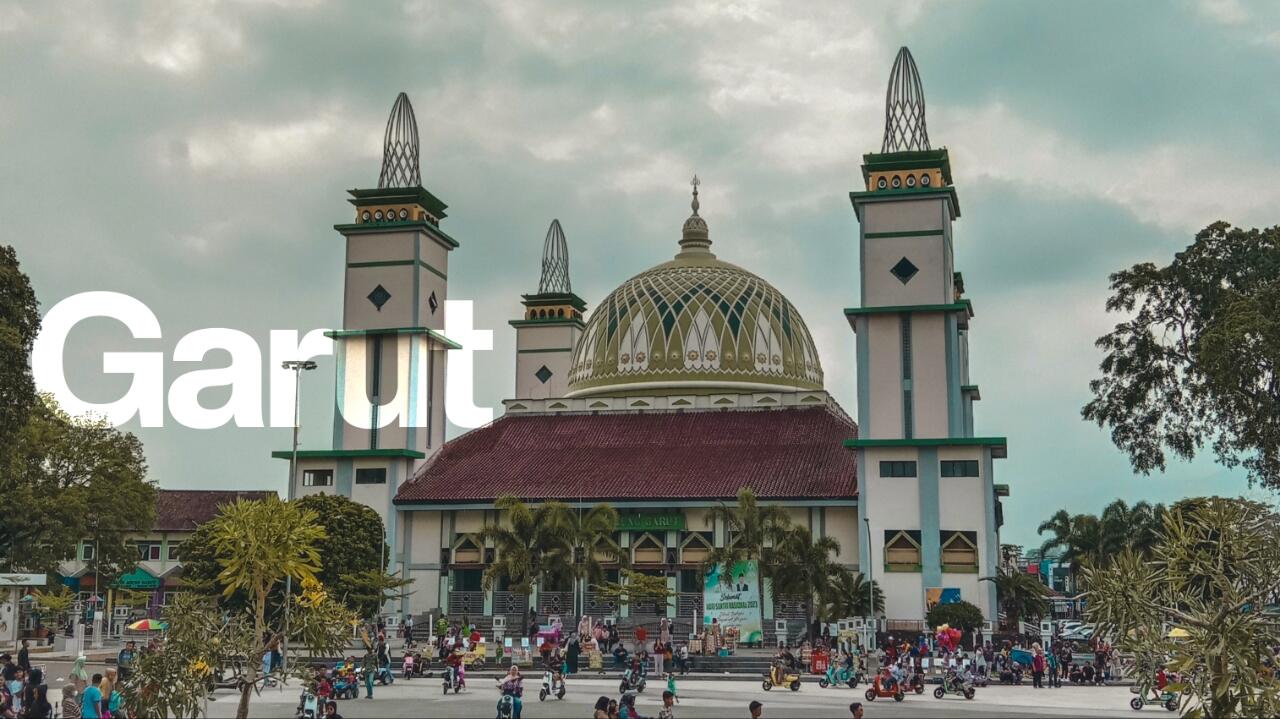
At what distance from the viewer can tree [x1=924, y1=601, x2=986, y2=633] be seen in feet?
172

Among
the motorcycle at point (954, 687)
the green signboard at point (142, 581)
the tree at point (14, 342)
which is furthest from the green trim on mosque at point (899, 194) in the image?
the green signboard at point (142, 581)

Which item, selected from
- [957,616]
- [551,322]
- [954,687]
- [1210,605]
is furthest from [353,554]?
[1210,605]

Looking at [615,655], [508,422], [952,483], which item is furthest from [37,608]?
[952,483]

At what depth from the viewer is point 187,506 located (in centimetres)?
9100

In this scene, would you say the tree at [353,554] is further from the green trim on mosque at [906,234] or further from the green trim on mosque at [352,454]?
the green trim on mosque at [906,234]

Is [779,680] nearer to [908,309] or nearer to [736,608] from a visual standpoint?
[736,608]

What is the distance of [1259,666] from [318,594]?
1336 cm

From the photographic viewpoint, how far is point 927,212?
59469 millimetres

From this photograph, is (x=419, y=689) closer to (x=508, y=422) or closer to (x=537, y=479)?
(x=537, y=479)

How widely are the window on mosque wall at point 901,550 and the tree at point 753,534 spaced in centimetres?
709

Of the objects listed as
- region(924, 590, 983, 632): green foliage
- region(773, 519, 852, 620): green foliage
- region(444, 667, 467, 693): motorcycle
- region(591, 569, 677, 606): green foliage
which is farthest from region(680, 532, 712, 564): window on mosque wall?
region(444, 667, 467, 693): motorcycle

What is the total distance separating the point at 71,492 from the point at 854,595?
3362cm

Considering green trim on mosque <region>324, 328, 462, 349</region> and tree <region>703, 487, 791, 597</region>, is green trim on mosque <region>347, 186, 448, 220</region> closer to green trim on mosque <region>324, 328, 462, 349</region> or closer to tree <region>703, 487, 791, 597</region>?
green trim on mosque <region>324, 328, 462, 349</region>

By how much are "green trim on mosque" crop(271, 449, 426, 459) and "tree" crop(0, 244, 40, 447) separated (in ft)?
71.9
